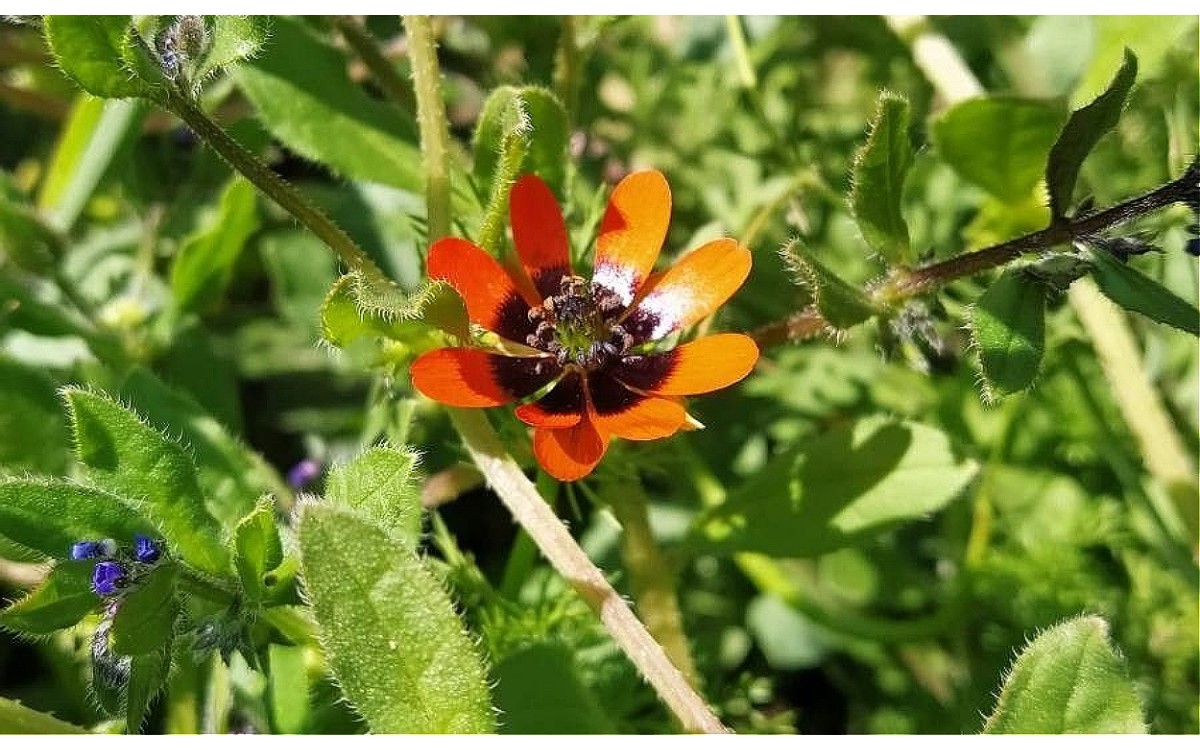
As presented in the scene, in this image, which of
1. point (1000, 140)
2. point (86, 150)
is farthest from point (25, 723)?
point (1000, 140)

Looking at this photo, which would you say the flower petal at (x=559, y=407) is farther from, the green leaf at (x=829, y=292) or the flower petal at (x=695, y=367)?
the green leaf at (x=829, y=292)

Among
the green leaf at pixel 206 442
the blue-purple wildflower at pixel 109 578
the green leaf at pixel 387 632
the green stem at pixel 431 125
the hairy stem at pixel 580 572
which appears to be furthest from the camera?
the green leaf at pixel 206 442

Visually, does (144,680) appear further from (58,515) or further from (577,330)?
(577,330)

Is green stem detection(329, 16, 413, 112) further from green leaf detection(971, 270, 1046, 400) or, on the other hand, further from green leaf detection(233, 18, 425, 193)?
green leaf detection(971, 270, 1046, 400)

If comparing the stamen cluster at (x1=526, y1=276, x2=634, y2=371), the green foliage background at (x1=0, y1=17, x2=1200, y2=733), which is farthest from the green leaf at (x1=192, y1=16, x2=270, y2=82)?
the stamen cluster at (x1=526, y1=276, x2=634, y2=371)

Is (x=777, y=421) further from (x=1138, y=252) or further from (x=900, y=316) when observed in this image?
(x=1138, y=252)

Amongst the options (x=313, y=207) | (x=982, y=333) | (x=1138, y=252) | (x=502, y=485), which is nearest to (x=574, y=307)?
(x=502, y=485)

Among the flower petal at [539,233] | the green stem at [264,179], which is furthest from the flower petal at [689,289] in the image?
the green stem at [264,179]
